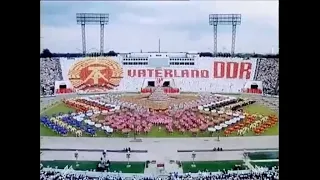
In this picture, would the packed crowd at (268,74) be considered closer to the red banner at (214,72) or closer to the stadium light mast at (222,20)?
the red banner at (214,72)

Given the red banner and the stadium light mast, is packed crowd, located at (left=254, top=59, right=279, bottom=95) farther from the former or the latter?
the stadium light mast

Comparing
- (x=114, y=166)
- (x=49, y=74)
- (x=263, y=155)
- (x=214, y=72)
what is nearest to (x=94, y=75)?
(x=49, y=74)

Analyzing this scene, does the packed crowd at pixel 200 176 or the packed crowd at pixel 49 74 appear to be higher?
the packed crowd at pixel 49 74

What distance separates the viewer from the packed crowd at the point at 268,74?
2668mm

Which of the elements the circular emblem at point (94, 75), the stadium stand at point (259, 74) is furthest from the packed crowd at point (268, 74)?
the circular emblem at point (94, 75)

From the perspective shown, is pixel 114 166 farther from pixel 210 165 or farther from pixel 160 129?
pixel 210 165

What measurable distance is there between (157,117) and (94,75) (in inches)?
18.4

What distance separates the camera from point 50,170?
109 inches

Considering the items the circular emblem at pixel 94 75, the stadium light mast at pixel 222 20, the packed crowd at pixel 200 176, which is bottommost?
the packed crowd at pixel 200 176

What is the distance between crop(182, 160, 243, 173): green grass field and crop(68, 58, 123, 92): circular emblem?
655mm

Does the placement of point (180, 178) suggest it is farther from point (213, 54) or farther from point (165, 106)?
point (213, 54)

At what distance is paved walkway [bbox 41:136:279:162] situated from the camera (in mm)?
2789

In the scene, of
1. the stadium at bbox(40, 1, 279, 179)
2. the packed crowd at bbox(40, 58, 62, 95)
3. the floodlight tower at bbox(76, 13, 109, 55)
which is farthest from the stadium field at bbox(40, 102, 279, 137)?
the floodlight tower at bbox(76, 13, 109, 55)
